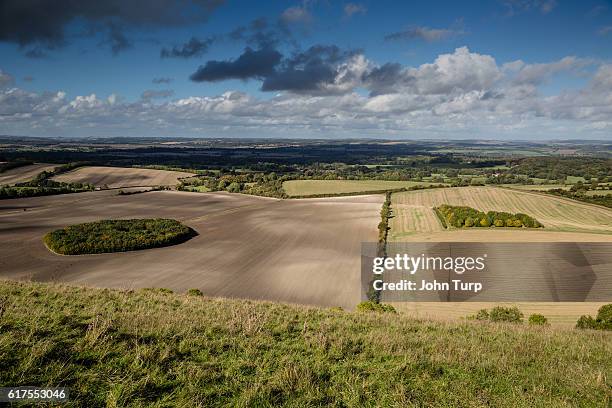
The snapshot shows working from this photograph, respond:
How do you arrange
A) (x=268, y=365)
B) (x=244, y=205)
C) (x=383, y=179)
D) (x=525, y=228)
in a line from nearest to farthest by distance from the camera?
(x=268, y=365), (x=525, y=228), (x=244, y=205), (x=383, y=179)

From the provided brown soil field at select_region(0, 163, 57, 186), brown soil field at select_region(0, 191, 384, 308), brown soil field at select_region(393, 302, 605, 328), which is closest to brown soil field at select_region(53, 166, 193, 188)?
brown soil field at select_region(0, 163, 57, 186)

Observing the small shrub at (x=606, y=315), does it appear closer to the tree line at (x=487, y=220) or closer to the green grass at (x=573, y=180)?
the tree line at (x=487, y=220)

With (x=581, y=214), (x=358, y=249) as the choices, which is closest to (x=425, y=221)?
(x=358, y=249)

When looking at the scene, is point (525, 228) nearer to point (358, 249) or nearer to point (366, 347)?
point (358, 249)

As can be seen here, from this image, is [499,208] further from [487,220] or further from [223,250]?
[223,250]

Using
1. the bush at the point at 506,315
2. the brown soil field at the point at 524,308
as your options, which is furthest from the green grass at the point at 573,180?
the bush at the point at 506,315

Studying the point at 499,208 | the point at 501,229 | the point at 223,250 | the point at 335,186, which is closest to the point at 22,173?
the point at 335,186
